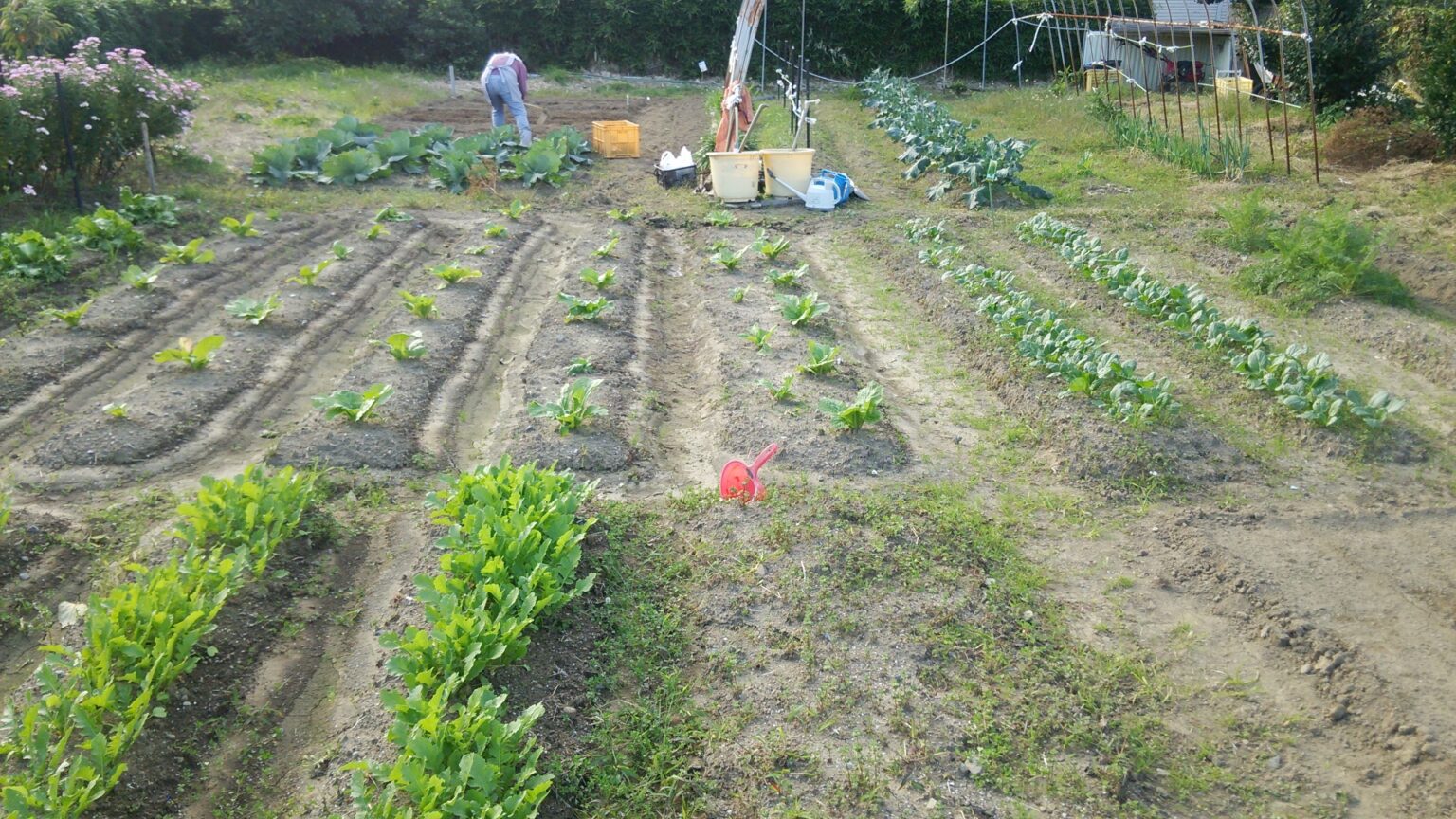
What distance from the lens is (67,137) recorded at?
420 inches

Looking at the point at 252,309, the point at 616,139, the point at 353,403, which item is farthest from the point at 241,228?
the point at 616,139

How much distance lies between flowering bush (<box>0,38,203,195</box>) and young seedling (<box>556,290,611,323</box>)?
6154 mm

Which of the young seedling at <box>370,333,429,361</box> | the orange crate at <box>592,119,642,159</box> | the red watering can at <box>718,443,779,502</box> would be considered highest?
the orange crate at <box>592,119,642,159</box>

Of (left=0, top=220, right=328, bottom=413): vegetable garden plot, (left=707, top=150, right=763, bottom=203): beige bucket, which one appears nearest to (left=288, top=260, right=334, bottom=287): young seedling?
(left=0, top=220, right=328, bottom=413): vegetable garden plot

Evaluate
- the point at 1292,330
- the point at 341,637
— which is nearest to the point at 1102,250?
the point at 1292,330

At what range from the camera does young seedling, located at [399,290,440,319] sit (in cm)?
811

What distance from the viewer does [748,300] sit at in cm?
892

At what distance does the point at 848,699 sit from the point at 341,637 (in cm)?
230

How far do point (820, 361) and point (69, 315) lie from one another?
18.5 ft

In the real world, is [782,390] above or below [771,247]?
below

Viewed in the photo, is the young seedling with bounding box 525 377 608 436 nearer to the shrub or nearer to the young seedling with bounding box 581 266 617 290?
the young seedling with bounding box 581 266 617 290

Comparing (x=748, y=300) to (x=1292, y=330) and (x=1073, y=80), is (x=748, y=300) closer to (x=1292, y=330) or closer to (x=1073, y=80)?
(x=1292, y=330)

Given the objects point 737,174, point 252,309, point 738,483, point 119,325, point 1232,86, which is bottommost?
point 738,483

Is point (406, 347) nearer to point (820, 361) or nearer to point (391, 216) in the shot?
point (820, 361)
